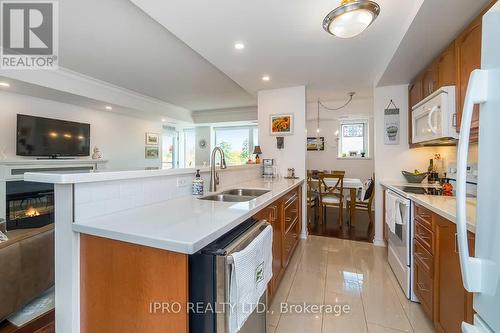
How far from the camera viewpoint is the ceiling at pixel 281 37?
1715 millimetres

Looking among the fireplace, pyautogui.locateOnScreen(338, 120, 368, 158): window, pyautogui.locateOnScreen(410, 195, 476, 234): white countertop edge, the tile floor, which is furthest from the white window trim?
the fireplace

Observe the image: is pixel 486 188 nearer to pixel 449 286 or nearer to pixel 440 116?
pixel 449 286

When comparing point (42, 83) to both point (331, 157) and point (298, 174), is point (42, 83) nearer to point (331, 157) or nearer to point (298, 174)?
point (298, 174)

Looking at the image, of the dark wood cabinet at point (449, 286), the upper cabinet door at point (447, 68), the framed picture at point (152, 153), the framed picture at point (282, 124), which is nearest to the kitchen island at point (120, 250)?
the dark wood cabinet at point (449, 286)

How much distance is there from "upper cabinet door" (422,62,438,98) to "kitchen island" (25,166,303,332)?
231 centimetres

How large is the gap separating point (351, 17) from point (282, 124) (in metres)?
2.13

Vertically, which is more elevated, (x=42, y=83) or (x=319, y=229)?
(x=42, y=83)

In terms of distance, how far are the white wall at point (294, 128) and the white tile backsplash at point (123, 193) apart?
207 cm

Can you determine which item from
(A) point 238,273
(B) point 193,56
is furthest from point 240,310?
(B) point 193,56

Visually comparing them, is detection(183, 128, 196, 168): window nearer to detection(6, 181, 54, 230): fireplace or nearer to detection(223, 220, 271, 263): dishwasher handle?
detection(6, 181, 54, 230): fireplace

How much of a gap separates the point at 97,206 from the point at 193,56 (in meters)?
2.48

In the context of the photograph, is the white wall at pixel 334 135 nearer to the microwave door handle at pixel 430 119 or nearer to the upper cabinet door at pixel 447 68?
the upper cabinet door at pixel 447 68

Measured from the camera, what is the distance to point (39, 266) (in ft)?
4.71

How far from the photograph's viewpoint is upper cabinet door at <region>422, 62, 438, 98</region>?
7.27 feet
